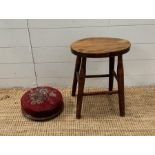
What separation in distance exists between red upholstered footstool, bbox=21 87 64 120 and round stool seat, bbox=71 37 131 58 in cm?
41

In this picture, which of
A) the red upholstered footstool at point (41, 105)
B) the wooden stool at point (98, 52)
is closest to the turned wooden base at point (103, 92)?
the wooden stool at point (98, 52)

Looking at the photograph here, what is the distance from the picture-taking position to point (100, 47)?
72.5 inches

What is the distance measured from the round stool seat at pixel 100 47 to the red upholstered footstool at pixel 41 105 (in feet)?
1.33

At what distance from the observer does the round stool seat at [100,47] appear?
177 centimetres

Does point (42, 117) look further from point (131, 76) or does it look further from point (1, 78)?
point (131, 76)

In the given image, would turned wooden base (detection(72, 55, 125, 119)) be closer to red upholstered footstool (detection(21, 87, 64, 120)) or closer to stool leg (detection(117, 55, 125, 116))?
stool leg (detection(117, 55, 125, 116))

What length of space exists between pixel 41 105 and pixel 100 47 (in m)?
0.58

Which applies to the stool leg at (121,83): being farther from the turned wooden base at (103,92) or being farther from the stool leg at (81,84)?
the stool leg at (81,84)

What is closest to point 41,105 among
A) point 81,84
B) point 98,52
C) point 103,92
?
point 81,84

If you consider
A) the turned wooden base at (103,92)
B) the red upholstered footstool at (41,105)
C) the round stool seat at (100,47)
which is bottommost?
the red upholstered footstool at (41,105)

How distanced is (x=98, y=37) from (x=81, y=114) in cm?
59

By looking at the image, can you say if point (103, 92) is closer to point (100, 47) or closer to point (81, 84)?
point (81, 84)

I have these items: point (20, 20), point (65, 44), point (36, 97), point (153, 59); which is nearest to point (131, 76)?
point (153, 59)

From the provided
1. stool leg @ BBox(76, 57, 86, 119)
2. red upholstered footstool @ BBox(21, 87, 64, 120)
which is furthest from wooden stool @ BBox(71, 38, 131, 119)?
red upholstered footstool @ BBox(21, 87, 64, 120)
